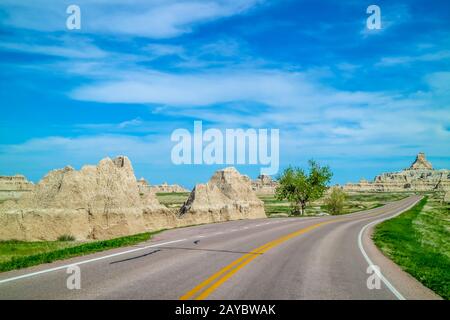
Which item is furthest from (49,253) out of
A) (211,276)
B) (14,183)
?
(14,183)

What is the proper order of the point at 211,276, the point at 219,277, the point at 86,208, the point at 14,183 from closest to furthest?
1. the point at 219,277
2. the point at 211,276
3. the point at 86,208
4. the point at 14,183

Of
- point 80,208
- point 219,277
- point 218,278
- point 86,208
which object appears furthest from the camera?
point 86,208

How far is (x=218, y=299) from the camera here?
841 centimetres

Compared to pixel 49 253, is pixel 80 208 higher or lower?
higher

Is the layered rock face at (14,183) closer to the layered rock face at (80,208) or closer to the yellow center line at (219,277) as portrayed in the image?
the layered rock face at (80,208)

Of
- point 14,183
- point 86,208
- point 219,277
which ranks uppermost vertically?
point 14,183

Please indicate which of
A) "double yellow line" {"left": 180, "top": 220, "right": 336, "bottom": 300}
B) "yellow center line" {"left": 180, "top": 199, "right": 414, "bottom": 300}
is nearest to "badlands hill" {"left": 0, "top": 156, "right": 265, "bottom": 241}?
"yellow center line" {"left": 180, "top": 199, "right": 414, "bottom": 300}

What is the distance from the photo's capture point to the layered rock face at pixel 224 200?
42.8 metres

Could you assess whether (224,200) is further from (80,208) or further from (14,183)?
(14,183)

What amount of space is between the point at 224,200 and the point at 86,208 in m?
21.2

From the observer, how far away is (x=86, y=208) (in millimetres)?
28125
